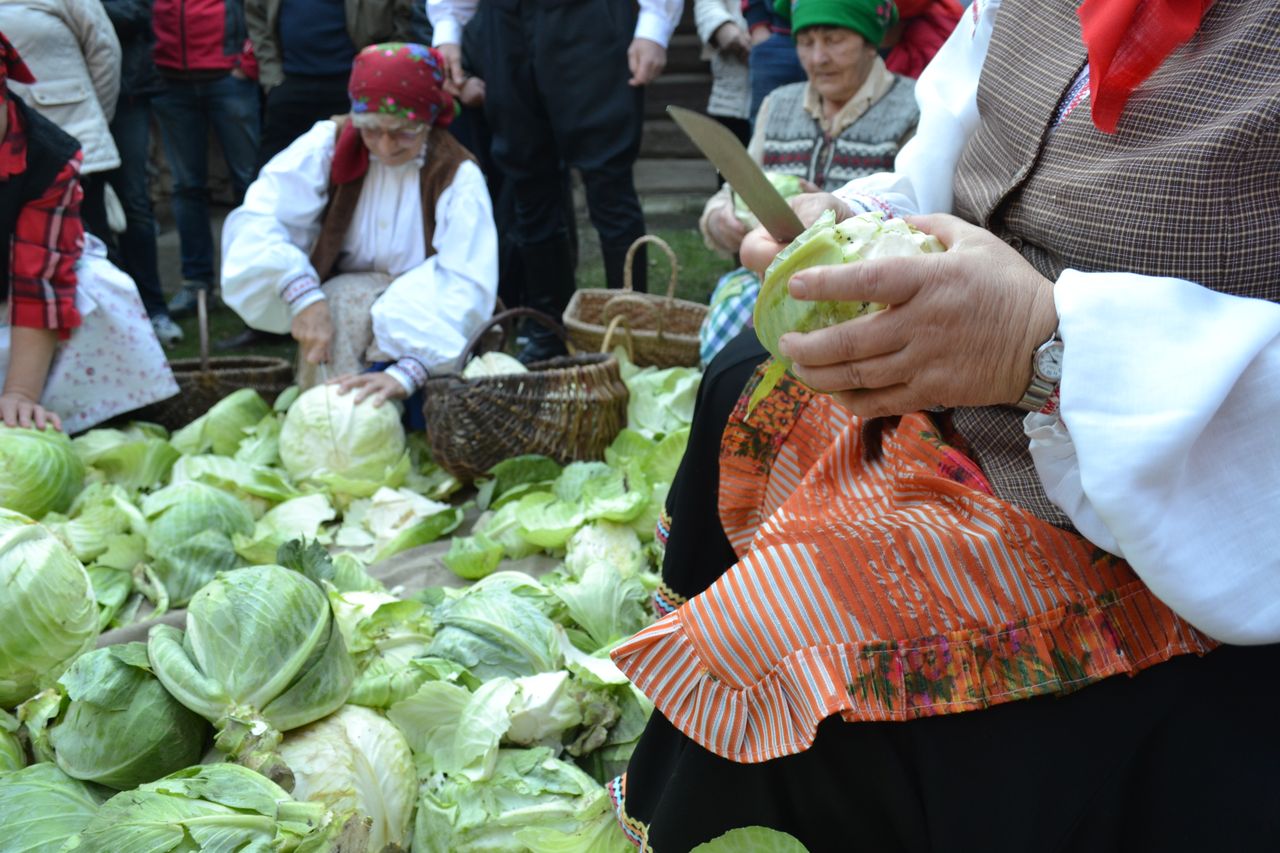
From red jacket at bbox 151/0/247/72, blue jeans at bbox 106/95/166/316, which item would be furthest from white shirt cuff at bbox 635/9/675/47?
blue jeans at bbox 106/95/166/316

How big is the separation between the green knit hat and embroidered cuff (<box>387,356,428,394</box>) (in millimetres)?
1619

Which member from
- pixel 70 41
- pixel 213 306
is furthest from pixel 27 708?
pixel 213 306

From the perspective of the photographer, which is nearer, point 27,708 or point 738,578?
point 738,578

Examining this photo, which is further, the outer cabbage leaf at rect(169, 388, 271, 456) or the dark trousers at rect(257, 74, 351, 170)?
the dark trousers at rect(257, 74, 351, 170)

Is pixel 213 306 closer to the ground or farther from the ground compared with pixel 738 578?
closer to the ground

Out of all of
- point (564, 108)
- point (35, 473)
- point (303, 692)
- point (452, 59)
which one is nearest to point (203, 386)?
point (35, 473)

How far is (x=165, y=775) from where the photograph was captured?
5.07 feet

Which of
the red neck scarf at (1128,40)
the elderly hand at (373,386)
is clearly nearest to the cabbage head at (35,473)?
the elderly hand at (373,386)

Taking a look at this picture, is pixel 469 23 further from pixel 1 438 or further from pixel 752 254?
pixel 752 254

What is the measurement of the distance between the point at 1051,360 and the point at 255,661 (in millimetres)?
1207

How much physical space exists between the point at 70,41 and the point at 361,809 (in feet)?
12.3

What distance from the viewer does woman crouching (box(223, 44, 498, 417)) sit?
3459 millimetres

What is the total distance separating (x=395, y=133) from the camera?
3533mm

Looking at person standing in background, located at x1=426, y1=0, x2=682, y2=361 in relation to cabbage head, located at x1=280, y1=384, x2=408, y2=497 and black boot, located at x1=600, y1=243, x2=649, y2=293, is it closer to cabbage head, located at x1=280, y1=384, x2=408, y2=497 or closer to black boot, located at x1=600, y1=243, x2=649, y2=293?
black boot, located at x1=600, y1=243, x2=649, y2=293
